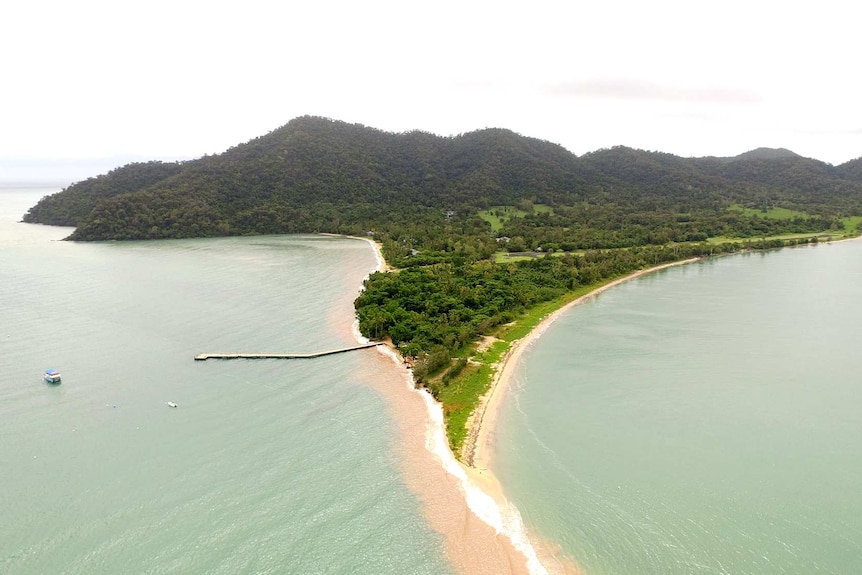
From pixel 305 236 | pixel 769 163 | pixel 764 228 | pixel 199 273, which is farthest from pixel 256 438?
pixel 769 163

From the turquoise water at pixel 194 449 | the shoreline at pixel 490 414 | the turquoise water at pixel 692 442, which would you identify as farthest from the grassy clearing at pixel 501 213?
the turquoise water at pixel 194 449

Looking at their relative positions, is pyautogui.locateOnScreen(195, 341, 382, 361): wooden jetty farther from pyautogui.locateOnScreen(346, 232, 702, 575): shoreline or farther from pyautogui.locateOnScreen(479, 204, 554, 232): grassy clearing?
pyautogui.locateOnScreen(479, 204, 554, 232): grassy clearing

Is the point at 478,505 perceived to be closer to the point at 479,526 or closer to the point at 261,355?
the point at 479,526

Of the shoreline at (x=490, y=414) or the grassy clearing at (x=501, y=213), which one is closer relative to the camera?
the shoreline at (x=490, y=414)

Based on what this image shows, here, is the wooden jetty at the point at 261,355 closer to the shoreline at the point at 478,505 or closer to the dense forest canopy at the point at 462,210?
the dense forest canopy at the point at 462,210

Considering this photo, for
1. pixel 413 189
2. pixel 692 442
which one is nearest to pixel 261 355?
pixel 692 442
